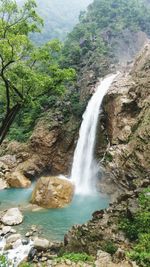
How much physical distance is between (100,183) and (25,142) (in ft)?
29.2

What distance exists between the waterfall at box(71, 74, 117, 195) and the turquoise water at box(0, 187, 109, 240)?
1.88m

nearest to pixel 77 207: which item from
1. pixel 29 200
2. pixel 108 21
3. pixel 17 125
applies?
pixel 29 200

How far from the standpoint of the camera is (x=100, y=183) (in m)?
18.9

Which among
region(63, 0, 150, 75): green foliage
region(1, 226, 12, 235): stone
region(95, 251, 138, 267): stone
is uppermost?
region(63, 0, 150, 75): green foliage

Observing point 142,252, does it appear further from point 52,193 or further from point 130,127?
point 130,127

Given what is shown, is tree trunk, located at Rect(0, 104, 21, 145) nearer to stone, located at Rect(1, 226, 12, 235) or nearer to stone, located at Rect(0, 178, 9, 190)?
stone, located at Rect(1, 226, 12, 235)

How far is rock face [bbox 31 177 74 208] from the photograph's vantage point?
15.6 metres

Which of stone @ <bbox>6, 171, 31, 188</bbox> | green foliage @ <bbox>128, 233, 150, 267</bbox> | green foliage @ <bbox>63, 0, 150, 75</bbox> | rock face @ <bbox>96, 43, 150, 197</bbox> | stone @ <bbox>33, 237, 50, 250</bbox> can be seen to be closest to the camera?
green foliage @ <bbox>128, 233, 150, 267</bbox>

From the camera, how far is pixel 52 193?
52.0 ft

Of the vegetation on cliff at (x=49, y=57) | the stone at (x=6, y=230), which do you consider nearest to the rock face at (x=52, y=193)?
the stone at (x=6, y=230)

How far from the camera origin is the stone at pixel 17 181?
20500mm

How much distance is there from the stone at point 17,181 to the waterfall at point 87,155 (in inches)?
131

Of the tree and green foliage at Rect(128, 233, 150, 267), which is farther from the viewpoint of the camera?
the tree

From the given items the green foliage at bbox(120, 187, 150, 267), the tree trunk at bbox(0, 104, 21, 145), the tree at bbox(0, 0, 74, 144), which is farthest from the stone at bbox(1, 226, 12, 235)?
the green foliage at bbox(120, 187, 150, 267)
